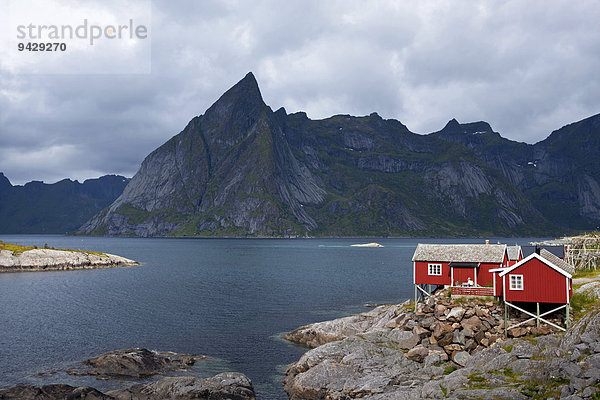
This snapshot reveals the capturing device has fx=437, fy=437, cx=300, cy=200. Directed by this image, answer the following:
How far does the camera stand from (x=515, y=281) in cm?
4141

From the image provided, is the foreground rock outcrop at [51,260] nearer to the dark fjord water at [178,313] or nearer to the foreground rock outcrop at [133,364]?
the dark fjord water at [178,313]

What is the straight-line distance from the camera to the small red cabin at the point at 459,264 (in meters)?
50.6

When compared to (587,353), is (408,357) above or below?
below

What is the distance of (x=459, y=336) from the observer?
39.2 meters

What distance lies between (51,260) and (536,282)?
430ft

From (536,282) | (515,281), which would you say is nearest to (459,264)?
(515,281)

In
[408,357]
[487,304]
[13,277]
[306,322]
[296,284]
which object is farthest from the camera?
Answer: [13,277]

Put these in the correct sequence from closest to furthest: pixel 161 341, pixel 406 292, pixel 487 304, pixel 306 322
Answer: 1. pixel 487 304
2. pixel 161 341
3. pixel 306 322
4. pixel 406 292

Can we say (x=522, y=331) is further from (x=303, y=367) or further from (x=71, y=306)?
(x=71, y=306)

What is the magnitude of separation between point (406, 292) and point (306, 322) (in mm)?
32513

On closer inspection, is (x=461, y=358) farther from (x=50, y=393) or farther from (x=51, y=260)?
(x=51, y=260)

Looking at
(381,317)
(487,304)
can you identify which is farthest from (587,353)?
(381,317)

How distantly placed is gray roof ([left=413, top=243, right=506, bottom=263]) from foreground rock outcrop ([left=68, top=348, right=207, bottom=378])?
2966 centimetres

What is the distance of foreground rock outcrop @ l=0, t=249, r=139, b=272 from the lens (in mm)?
123562
